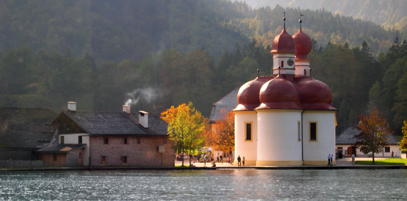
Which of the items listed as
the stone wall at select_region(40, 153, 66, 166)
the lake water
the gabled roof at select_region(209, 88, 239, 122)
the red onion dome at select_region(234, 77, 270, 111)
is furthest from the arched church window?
the gabled roof at select_region(209, 88, 239, 122)

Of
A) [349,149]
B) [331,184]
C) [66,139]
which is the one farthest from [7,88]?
[331,184]

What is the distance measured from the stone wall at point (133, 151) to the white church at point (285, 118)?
767cm

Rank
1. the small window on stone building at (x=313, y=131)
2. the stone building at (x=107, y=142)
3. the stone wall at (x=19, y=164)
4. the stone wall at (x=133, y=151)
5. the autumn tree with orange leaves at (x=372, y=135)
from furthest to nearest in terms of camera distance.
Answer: the autumn tree with orange leaves at (x=372, y=135)
the small window on stone building at (x=313, y=131)
the stone wall at (x=133, y=151)
the stone building at (x=107, y=142)
the stone wall at (x=19, y=164)

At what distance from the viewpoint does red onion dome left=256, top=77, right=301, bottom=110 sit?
3679 inches

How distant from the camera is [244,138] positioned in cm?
9844

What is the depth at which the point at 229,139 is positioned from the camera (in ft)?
351

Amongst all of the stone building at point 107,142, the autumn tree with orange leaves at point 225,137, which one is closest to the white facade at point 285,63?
the autumn tree with orange leaves at point 225,137

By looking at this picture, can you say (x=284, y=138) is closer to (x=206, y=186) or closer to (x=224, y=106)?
(x=206, y=186)

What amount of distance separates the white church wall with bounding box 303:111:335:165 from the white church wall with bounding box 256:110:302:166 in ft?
9.94

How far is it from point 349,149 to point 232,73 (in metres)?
65.6

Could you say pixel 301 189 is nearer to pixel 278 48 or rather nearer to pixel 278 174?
pixel 278 174

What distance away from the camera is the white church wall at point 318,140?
97062 mm

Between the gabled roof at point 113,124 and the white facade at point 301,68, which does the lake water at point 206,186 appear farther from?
the white facade at point 301,68

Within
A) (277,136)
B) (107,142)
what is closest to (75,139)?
(107,142)
